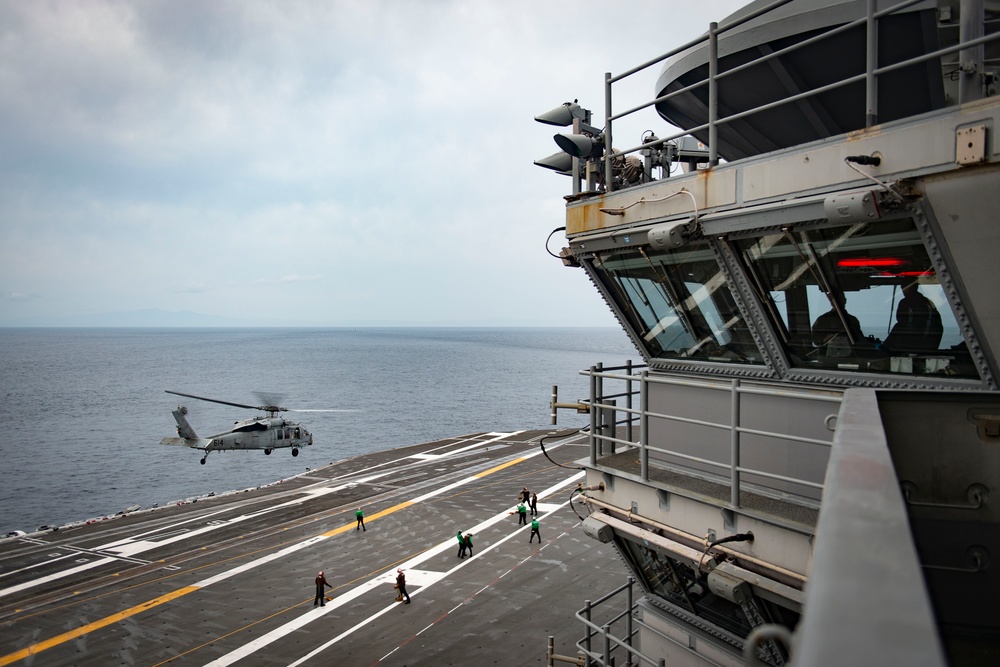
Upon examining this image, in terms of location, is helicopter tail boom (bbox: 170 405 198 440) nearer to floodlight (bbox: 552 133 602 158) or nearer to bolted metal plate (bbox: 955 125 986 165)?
floodlight (bbox: 552 133 602 158)

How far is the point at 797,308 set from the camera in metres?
7.91

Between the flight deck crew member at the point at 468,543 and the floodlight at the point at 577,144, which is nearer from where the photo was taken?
the floodlight at the point at 577,144

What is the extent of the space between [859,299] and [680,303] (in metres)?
2.44

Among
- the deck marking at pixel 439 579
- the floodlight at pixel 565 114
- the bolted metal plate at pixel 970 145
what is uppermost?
the floodlight at pixel 565 114

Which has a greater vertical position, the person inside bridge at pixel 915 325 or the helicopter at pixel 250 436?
the person inside bridge at pixel 915 325

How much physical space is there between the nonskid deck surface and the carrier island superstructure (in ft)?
33.3

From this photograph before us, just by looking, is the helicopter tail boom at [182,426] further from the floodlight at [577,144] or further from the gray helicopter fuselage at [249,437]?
the floodlight at [577,144]

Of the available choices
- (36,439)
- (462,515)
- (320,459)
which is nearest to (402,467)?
(462,515)

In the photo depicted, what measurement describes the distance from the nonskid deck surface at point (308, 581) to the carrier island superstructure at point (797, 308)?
10.2 metres

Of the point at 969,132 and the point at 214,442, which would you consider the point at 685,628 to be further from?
the point at 214,442

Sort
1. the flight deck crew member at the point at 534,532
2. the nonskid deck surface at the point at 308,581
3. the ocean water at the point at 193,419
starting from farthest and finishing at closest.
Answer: the ocean water at the point at 193,419 → the flight deck crew member at the point at 534,532 → the nonskid deck surface at the point at 308,581

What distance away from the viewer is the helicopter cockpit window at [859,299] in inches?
266

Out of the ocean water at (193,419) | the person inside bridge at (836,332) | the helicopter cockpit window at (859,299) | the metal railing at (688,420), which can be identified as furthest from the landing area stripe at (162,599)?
the person inside bridge at (836,332)

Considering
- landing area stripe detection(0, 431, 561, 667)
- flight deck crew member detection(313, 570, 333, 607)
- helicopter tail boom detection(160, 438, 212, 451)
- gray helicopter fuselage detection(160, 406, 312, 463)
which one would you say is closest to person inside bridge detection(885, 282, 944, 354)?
flight deck crew member detection(313, 570, 333, 607)
